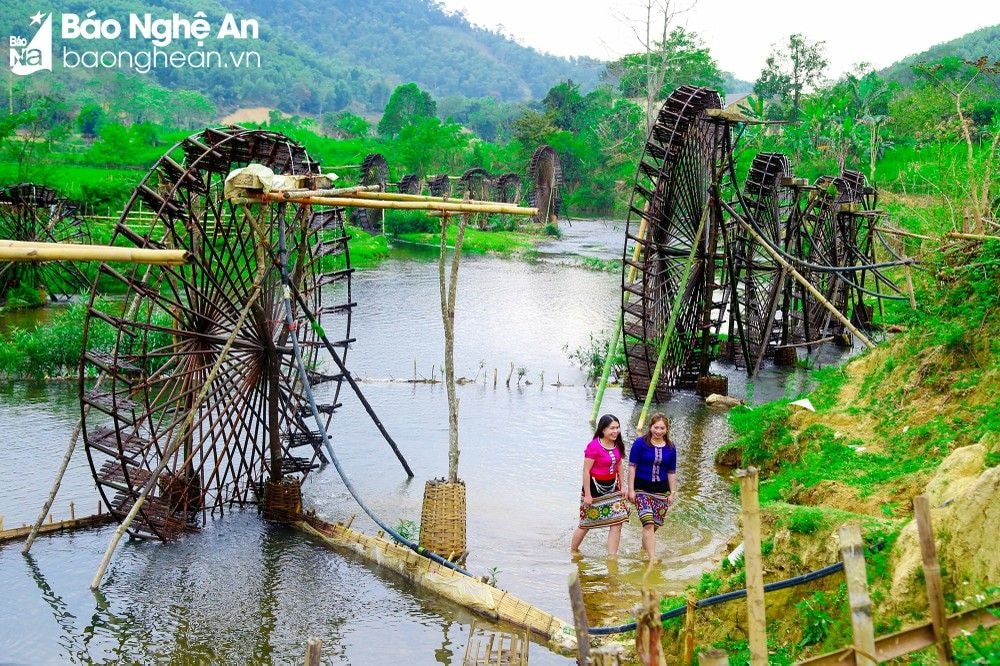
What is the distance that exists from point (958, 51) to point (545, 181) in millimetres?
30443

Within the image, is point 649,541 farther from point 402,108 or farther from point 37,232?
point 402,108

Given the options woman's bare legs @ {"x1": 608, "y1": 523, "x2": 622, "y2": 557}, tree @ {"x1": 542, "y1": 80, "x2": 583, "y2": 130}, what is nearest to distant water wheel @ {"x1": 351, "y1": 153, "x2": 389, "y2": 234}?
tree @ {"x1": 542, "y1": 80, "x2": 583, "y2": 130}

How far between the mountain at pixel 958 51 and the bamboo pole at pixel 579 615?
6252 cm

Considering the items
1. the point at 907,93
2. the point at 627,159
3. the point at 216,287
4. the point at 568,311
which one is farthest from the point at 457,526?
the point at 627,159

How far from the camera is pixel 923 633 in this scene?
5.84 m

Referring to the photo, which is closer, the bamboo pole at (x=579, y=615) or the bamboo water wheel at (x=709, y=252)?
the bamboo pole at (x=579, y=615)

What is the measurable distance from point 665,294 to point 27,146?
32.4 m

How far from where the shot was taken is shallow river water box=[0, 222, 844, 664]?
9609 mm

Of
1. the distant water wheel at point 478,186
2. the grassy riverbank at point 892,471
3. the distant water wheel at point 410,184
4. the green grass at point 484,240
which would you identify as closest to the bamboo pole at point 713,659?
the grassy riverbank at point 892,471

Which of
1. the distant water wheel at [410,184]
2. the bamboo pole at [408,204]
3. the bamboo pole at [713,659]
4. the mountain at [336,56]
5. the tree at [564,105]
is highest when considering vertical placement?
the mountain at [336,56]

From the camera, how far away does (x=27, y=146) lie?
4153 cm

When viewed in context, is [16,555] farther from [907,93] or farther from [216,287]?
[907,93]

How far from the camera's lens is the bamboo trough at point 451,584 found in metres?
8.99

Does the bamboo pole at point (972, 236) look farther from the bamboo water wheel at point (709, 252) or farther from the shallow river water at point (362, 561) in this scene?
the shallow river water at point (362, 561)
